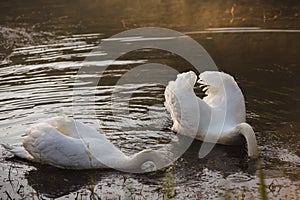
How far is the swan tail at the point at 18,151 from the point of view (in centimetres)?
765

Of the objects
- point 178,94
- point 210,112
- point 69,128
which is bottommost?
point 69,128

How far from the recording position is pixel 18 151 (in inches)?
304

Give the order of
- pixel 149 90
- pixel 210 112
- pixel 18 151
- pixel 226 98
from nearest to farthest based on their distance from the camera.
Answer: pixel 18 151 → pixel 210 112 → pixel 226 98 → pixel 149 90

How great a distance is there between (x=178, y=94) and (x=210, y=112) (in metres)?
0.51

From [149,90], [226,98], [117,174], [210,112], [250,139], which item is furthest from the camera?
[149,90]

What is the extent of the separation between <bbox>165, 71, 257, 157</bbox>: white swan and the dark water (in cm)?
20

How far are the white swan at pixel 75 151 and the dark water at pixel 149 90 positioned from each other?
142 millimetres

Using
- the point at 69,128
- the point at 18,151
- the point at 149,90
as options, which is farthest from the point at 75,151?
the point at 149,90

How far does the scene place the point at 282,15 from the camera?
17.0 meters

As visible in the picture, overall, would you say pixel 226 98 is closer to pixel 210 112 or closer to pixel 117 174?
pixel 210 112

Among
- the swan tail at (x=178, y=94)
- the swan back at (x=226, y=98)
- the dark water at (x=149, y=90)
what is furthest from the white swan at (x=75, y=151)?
the swan back at (x=226, y=98)

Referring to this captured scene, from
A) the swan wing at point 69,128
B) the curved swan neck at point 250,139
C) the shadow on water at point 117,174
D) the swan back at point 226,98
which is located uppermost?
the swan back at point 226,98

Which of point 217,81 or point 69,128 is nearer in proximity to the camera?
point 69,128

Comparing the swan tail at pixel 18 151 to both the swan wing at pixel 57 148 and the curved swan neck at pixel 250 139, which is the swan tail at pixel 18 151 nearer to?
the swan wing at pixel 57 148
